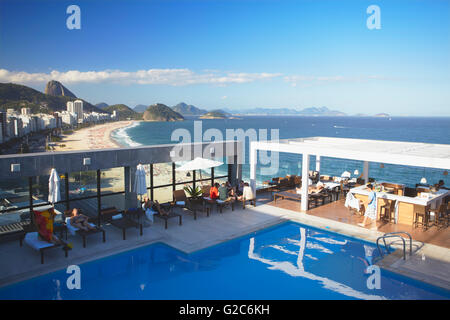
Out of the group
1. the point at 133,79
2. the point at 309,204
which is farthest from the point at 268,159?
the point at 133,79

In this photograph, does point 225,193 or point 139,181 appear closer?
point 139,181

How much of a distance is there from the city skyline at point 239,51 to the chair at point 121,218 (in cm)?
4204

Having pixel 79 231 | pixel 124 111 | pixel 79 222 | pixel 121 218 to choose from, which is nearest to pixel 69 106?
pixel 124 111

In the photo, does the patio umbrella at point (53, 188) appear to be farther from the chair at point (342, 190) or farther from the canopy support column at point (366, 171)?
the canopy support column at point (366, 171)

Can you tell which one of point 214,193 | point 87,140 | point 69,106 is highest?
point 69,106

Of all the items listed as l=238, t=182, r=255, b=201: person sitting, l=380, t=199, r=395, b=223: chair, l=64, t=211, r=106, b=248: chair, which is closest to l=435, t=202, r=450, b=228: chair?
l=380, t=199, r=395, b=223: chair

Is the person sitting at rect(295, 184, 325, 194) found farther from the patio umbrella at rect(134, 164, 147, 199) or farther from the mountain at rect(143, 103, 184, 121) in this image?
the mountain at rect(143, 103, 184, 121)

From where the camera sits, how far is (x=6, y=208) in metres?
9.77

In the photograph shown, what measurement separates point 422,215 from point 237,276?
7274mm

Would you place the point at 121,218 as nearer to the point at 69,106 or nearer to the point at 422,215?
the point at 422,215

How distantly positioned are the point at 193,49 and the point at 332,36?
66090mm

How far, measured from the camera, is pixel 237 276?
824 cm

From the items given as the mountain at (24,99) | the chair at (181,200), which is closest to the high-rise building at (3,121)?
the mountain at (24,99)
